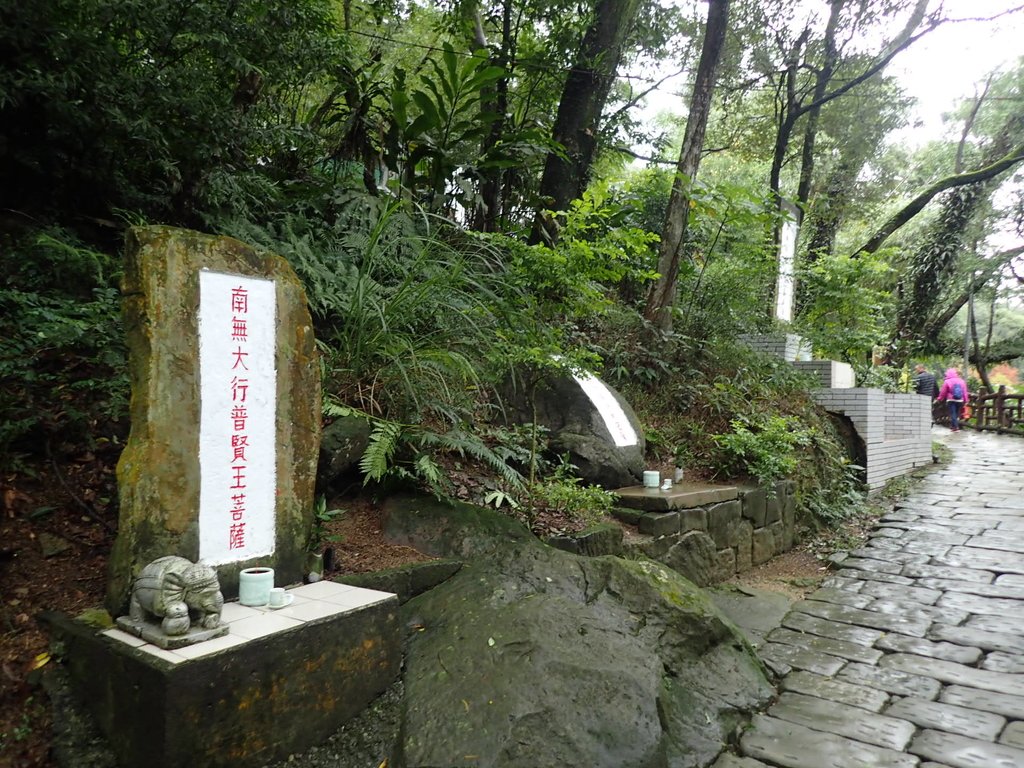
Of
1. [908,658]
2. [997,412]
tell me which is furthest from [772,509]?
[997,412]

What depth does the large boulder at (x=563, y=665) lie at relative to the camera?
2230 mm

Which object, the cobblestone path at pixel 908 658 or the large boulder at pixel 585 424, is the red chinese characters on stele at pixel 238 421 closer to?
the cobblestone path at pixel 908 658

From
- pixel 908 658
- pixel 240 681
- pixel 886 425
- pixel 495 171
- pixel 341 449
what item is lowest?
pixel 908 658

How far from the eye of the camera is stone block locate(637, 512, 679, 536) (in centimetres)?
439

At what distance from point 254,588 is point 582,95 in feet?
23.1

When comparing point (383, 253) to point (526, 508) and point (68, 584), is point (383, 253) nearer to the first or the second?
point (526, 508)

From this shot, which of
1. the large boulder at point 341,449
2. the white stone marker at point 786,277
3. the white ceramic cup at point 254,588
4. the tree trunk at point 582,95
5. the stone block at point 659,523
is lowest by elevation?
the stone block at point 659,523

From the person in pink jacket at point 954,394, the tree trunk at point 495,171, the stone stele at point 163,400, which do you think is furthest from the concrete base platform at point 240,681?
the person in pink jacket at point 954,394

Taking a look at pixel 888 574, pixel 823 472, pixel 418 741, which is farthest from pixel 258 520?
pixel 823 472

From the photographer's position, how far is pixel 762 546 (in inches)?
226

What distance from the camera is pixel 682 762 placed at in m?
2.48

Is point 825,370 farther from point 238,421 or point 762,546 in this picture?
point 238,421

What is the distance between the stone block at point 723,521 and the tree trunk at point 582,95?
3.87 metres

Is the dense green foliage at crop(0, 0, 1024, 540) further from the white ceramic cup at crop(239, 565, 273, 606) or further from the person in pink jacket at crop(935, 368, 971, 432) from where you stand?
the person in pink jacket at crop(935, 368, 971, 432)
